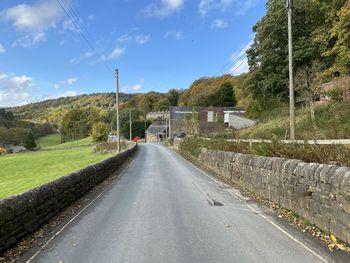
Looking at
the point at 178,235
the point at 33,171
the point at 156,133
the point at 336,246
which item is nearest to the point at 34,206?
the point at 178,235

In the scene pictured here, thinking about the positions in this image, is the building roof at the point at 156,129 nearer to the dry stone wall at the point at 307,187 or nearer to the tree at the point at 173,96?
the tree at the point at 173,96

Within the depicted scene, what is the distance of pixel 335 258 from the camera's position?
6805 mm

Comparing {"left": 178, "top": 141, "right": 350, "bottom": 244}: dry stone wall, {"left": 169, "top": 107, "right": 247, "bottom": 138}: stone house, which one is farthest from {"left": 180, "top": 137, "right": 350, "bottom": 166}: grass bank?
{"left": 169, "top": 107, "right": 247, "bottom": 138}: stone house

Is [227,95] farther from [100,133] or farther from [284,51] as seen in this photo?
[284,51]

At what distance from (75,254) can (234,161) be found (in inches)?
490

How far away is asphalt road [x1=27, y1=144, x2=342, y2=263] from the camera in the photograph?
7.03m

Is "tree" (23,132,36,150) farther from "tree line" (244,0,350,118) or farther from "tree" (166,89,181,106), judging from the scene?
"tree line" (244,0,350,118)

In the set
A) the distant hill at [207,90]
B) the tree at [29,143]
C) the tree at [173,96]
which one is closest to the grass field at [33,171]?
the distant hill at [207,90]

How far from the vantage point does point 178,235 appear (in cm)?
848

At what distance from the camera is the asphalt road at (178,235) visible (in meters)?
7.03

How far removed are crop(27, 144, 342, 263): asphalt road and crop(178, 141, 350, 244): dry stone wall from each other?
0.61 m

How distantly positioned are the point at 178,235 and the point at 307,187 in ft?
10.4

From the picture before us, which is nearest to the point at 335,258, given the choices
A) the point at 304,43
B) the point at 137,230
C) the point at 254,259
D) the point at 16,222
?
the point at 254,259

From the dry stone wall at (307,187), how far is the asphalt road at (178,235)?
24.1 inches
